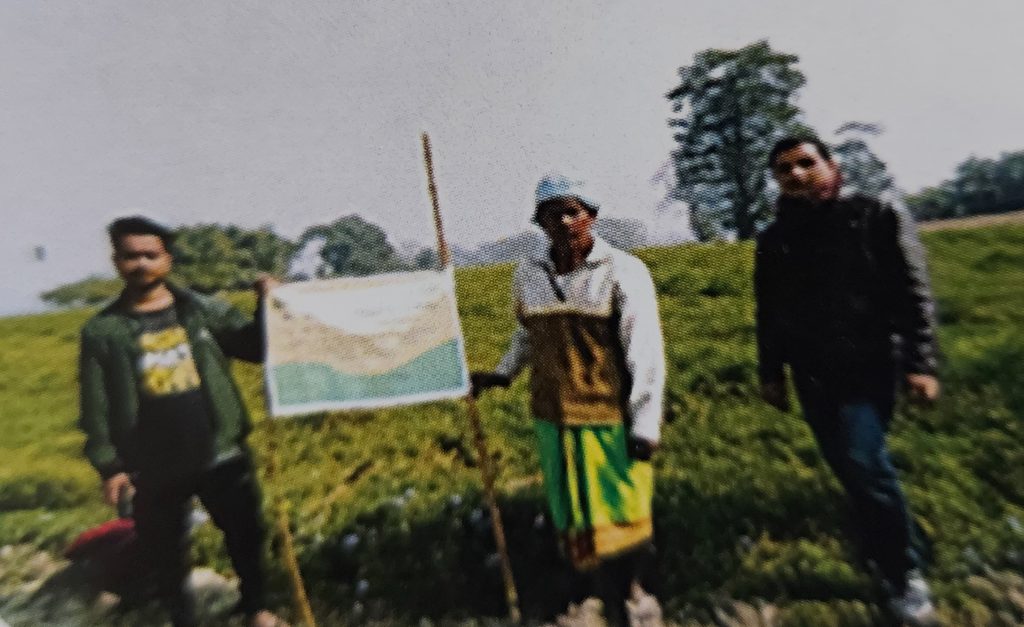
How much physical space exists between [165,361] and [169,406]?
201mm

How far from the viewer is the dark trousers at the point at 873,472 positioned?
2.81m

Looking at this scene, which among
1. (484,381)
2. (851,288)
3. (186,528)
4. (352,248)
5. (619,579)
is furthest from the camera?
(352,248)

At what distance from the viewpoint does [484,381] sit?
318cm

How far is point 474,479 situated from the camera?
11.2 ft

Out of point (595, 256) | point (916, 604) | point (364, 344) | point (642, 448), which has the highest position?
point (595, 256)

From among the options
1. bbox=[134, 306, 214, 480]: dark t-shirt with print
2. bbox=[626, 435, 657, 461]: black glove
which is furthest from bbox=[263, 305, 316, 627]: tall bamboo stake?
bbox=[626, 435, 657, 461]: black glove

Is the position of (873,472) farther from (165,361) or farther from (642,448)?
(165,361)

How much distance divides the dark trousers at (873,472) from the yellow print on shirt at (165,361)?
265cm

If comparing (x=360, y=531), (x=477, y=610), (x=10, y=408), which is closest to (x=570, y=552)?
(x=477, y=610)

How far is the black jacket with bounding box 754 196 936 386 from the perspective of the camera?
271 centimetres

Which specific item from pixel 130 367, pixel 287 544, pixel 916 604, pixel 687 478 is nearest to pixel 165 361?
pixel 130 367

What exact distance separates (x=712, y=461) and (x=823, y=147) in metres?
1.36

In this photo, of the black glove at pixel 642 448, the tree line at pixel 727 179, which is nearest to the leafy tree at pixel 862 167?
the tree line at pixel 727 179

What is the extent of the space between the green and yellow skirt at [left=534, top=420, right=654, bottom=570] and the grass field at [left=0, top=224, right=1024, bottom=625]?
0.36 metres
